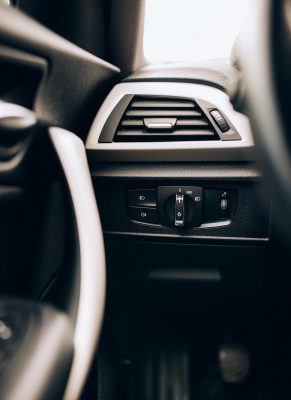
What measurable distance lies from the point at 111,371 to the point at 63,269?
1.48ft

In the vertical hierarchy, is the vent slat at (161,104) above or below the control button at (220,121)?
above

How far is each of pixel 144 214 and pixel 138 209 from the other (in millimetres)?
15

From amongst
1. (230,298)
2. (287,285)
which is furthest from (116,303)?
(287,285)

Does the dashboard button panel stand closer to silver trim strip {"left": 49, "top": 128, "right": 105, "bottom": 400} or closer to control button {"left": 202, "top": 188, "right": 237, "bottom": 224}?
control button {"left": 202, "top": 188, "right": 237, "bottom": 224}

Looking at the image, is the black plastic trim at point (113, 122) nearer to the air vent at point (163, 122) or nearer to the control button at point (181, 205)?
the air vent at point (163, 122)

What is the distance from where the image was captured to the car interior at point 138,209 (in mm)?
504

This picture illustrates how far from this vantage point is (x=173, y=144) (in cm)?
86

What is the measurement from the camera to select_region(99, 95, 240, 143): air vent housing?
862mm

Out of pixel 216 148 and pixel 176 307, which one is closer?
pixel 216 148

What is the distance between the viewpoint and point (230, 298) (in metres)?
0.99

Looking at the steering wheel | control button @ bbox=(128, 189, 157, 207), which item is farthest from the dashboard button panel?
the steering wheel

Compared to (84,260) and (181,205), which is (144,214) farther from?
(84,260)

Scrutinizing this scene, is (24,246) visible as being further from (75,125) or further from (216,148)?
(216,148)

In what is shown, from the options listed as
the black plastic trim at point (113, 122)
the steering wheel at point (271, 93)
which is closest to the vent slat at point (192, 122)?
the black plastic trim at point (113, 122)
